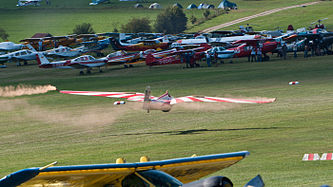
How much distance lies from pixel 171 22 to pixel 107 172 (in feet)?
406

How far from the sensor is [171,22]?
130 meters

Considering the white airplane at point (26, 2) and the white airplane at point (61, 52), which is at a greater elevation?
the white airplane at point (26, 2)

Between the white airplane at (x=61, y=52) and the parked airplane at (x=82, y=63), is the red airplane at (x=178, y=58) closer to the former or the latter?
the parked airplane at (x=82, y=63)

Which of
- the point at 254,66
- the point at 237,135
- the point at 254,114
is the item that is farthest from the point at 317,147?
the point at 254,66

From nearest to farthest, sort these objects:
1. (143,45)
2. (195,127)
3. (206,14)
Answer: (195,127) < (143,45) < (206,14)

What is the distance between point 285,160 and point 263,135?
4.48 metres

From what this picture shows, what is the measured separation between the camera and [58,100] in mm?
38219

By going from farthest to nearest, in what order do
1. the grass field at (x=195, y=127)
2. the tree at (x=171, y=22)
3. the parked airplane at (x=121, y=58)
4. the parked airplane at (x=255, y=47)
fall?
the tree at (x=171, y=22)
the parked airplane at (x=121, y=58)
the parked airplane at (x=255, y=47)
the grass field at (x=195, y=127)

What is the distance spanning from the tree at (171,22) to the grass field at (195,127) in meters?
84.3

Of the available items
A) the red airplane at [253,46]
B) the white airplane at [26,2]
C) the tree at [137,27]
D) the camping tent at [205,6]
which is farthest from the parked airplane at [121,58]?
the white airplane at [26,2]

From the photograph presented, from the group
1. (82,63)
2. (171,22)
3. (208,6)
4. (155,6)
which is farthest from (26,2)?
(82,63)

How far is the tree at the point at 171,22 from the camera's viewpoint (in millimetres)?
129125

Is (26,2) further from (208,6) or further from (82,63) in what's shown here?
(82,63)

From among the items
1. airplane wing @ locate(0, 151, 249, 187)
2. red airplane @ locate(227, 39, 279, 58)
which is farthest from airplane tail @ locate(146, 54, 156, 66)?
airplane wing @ locate(0, 151, 249, 187)
